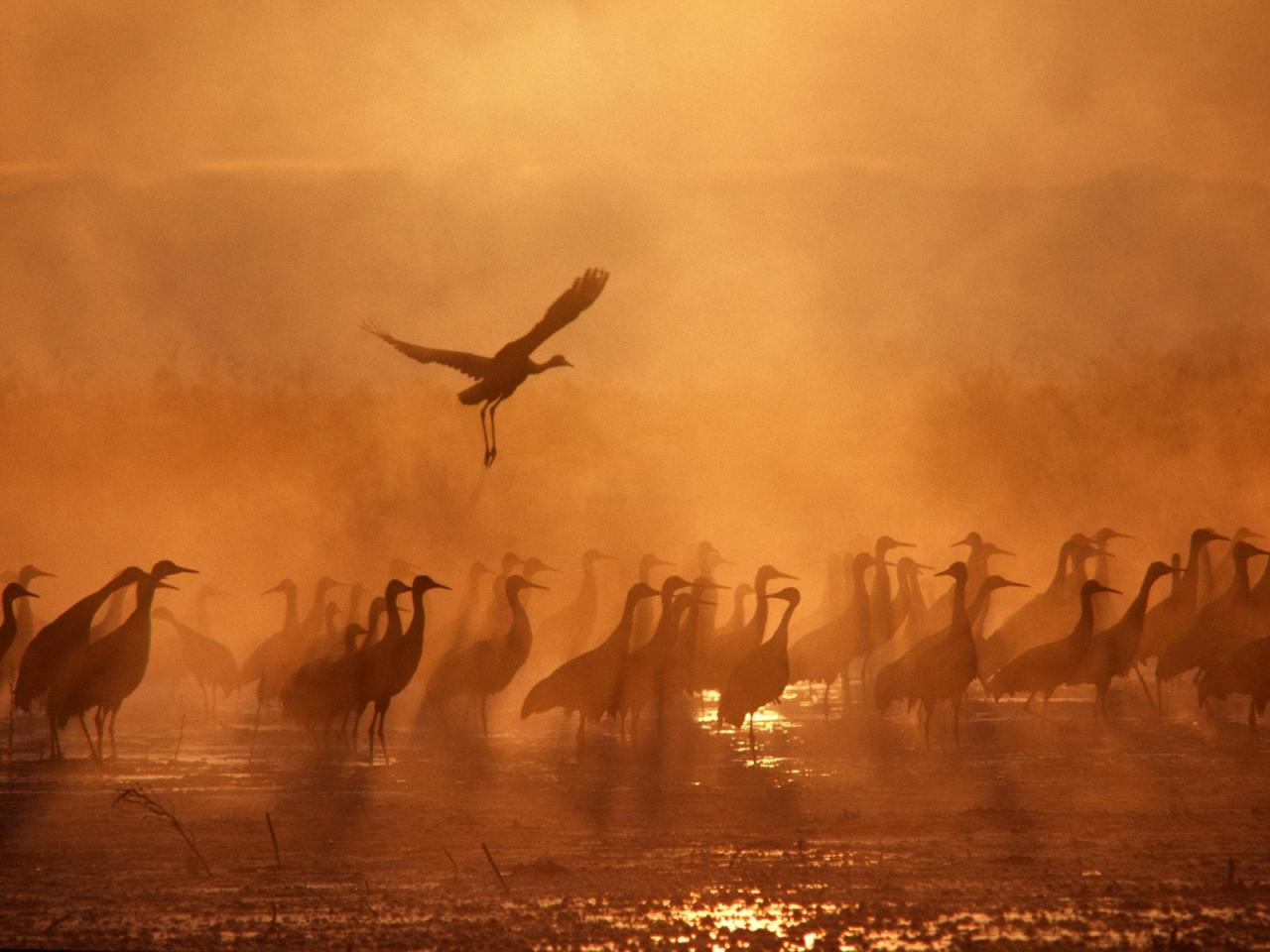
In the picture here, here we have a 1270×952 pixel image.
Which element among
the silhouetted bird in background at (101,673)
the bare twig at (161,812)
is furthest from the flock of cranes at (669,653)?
the bare twig at (161,812)

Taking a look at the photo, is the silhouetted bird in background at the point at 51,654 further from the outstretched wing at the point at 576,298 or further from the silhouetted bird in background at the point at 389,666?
the outstretched wing at the point at 576,298

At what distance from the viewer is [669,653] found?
2170 centimetres

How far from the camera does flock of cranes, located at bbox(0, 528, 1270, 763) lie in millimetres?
19703

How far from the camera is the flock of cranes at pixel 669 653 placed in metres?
19.7

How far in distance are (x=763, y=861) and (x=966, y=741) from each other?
26.8ft

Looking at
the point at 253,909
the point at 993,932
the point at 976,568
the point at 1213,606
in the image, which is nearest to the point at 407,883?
the point at 253,909

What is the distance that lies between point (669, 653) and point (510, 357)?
537 centimetres

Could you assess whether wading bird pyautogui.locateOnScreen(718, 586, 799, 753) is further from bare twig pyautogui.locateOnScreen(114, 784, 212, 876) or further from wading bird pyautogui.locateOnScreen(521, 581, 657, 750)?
bare twig pyautogui.locateOnScreen(114, 784, 212, 876)

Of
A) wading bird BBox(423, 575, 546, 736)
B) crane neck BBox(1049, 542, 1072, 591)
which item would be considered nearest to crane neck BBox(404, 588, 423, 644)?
wading bird BBox(423, 575, 546, 736)

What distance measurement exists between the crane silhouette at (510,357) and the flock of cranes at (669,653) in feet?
11.8

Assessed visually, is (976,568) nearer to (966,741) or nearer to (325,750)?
(966,741)

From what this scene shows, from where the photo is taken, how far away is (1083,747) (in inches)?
752

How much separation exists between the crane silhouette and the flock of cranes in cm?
359

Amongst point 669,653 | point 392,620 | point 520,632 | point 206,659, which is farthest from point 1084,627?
point 206,659
